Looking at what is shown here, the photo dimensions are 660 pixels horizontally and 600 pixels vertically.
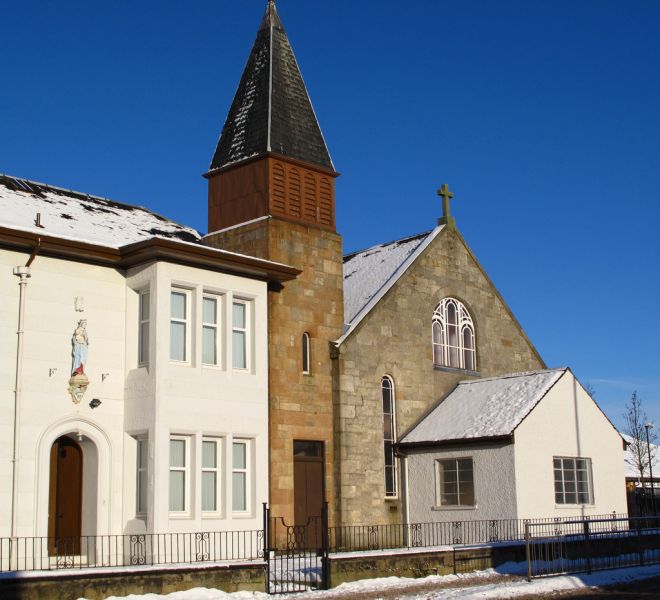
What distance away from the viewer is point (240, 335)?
80.0 ft

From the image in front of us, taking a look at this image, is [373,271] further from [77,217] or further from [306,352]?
[77,217]

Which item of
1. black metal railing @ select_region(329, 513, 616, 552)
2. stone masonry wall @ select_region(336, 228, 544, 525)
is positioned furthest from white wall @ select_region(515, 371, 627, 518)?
stone masonry wall @ select_region(336, 228, 544, 525)

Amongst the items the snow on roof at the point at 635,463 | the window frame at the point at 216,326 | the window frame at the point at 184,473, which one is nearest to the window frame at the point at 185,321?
the window frame at the point at 216,326

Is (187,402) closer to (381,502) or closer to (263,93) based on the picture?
(381,502)

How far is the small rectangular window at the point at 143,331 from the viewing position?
22.6 metres

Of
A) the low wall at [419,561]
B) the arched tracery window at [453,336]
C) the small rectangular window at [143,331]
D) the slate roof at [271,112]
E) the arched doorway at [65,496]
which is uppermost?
the slate roof at [271,112]

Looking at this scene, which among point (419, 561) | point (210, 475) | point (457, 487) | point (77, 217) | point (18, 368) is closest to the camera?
point (18, 368)

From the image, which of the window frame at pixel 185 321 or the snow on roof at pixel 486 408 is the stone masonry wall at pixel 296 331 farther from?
the snow on roof at pixel 486 408

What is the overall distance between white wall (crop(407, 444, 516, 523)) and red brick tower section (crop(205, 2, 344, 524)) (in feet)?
9.93

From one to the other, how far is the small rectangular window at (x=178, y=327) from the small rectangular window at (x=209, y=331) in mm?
537

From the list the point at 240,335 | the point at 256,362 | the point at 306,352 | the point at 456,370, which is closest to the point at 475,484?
the point at 456,370

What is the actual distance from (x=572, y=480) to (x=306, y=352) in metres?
8.41

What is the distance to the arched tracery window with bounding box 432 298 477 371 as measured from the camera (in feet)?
102

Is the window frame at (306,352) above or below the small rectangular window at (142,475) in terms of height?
above
